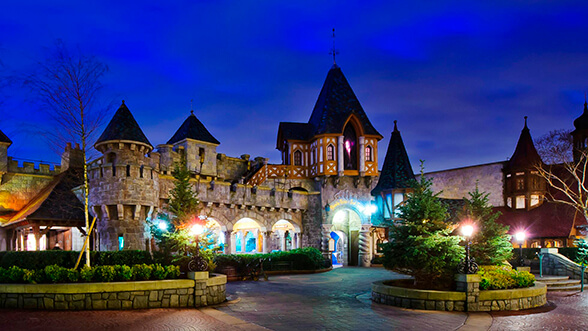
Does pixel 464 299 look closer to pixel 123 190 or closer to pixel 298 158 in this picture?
pixel 123 190

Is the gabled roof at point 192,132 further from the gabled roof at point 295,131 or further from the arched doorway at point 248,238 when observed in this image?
the arched doorway at point 248,238

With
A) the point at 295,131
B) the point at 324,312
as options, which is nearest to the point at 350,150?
the point at 295,131

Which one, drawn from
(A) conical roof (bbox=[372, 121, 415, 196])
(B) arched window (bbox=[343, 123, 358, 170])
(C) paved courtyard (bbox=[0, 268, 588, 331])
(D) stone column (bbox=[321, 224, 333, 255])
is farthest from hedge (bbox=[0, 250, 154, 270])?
(B) arched window (bbox=[343, 123, 358, 170])

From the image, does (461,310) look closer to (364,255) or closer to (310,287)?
(310,287)

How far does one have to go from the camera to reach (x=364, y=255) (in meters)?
34.1

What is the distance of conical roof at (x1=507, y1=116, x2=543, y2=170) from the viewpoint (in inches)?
1502

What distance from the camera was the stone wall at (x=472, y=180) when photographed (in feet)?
134

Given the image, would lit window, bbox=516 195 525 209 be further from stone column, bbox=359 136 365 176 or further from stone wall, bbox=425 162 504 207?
stone column, bbox=359 136 365 176

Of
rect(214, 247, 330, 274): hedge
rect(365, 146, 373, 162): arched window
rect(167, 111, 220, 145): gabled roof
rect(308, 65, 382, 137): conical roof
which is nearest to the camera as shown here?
rect(214, 247, 330, 274): hedge

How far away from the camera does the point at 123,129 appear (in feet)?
77.5

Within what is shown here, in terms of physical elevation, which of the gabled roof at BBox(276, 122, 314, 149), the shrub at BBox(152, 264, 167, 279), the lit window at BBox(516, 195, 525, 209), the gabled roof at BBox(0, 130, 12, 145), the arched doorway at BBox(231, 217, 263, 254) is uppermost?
the gabled roof at BBox(276, 122, 314, 149)

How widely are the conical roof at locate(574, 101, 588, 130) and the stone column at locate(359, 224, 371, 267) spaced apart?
19924 mm

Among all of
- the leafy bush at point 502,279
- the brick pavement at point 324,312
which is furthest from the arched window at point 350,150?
the leafy bush at point 502,279

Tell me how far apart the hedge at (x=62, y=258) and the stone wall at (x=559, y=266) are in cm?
1907
